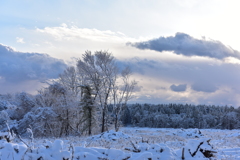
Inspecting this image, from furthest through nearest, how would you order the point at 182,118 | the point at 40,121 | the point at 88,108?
the point at 182,118
the point at 88,108
the point at 40,121

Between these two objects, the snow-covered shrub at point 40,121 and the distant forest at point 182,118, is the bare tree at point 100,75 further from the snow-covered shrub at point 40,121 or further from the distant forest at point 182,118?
the distant forest at point 182,118

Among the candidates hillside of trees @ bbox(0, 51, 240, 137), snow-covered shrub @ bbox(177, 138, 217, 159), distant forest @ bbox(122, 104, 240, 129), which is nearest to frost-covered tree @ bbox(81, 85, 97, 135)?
hillside of trees @ bbox(0, 51, 240, 137)

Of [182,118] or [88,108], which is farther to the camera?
[182,118]

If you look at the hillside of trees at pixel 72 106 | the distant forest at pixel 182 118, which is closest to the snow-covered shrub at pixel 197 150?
the hillside of trees at pixel 72 106

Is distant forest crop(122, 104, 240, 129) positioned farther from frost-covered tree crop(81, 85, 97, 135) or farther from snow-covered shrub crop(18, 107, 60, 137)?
snow-covered shrub crop(18, 107, 60, 137)

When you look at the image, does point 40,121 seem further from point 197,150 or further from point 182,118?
point 182,118

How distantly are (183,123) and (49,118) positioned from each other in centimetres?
5636

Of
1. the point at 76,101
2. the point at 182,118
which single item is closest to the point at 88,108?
the point at 76,101

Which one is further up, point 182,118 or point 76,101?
point 76,101

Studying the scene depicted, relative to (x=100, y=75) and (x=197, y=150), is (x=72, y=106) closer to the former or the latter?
(x=100, y=75)

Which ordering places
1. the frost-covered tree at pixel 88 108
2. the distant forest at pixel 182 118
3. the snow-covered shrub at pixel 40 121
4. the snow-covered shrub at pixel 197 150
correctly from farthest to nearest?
the distant forest at pixel 182 118
the frost-covered tree at pixel 88 108
the snow-covered shrub at pixel 40 121
the snow-covered shrub at pixel 197 150

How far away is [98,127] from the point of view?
89.3 feet

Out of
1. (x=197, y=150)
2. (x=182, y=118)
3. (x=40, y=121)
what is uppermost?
(x=197, y=150)

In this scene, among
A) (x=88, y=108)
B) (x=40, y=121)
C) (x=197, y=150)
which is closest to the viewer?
(x=197, y=150)
